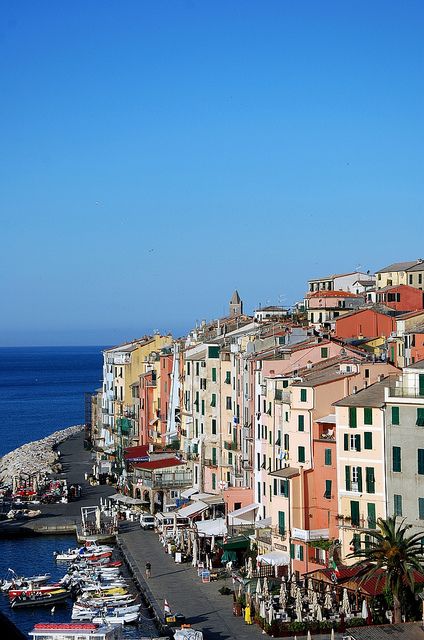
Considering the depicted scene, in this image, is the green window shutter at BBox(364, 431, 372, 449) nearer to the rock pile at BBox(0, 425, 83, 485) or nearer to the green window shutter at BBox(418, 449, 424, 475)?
the green window shutter at BBox(418, 449, 424, 475)

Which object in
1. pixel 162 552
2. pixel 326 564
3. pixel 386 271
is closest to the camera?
pixel 326 564

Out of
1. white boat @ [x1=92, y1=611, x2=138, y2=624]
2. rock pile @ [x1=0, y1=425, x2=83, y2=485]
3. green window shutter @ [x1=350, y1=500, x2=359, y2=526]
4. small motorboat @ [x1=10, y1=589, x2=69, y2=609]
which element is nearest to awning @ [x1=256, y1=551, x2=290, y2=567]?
green window shutter @ [x1=350, y1=500, x2=359, y2=526]

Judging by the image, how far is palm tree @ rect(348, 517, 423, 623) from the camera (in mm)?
39281

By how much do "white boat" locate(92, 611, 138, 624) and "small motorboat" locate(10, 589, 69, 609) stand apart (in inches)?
210

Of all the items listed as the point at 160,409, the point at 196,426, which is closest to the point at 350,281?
the point at 160,409

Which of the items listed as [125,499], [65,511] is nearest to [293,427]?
[125,499]

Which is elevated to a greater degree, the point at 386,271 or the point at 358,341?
the point at 386,271

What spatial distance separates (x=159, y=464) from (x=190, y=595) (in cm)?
2595

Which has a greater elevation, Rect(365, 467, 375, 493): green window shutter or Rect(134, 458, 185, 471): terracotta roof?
Rect(365, 467, 375, 493): green window shutter

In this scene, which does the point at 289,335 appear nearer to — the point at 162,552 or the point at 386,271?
the point at 162,552

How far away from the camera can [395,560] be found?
39.6 metres

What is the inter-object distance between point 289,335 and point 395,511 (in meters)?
19.9

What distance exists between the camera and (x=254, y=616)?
44.2m

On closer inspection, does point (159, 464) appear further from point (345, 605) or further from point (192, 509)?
point (345, 605)
